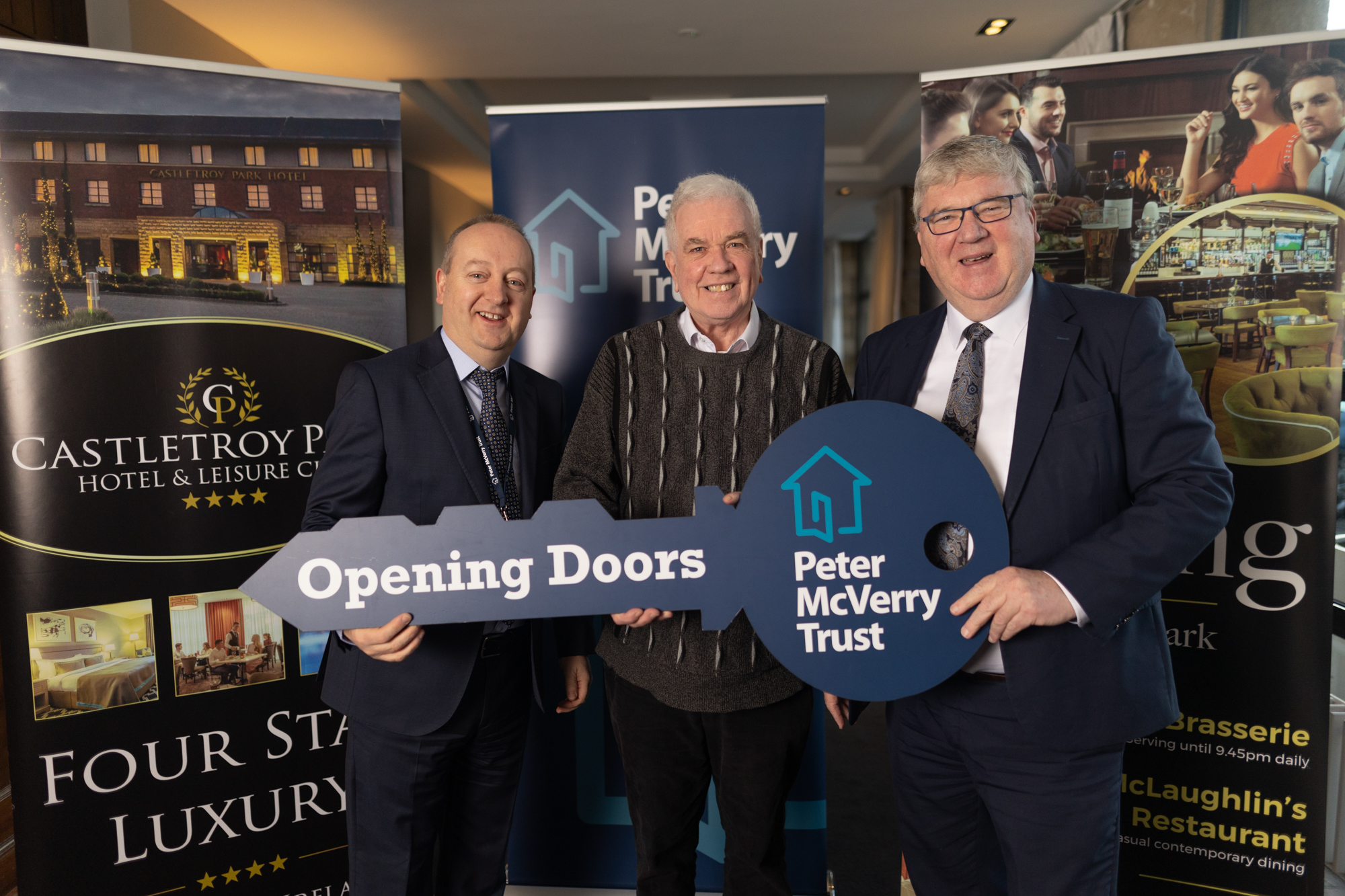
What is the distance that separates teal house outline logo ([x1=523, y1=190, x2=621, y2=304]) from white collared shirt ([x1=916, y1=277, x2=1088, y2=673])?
119 cm

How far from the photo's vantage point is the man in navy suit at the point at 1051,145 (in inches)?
80.6

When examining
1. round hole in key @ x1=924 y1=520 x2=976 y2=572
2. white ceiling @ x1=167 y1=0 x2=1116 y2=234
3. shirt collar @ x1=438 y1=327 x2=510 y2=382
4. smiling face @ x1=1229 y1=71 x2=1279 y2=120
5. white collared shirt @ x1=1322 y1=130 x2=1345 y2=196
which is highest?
white ceiling @ x1=167 y1=0 x2=1116 y2=234

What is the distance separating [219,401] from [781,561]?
169cm

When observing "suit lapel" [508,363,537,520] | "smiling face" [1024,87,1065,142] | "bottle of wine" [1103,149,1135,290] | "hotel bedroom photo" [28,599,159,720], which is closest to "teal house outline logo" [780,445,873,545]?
"suit lapel" [508,363,537,520]

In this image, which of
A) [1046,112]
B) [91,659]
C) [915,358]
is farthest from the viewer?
[1046,112]

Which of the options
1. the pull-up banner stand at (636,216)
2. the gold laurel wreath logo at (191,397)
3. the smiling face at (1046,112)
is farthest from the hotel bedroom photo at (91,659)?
the smiling face at (1046,112)

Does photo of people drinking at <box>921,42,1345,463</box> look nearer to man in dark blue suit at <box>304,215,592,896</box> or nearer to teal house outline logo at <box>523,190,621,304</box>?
teal house outline logo at <box>523,190,621,304</box>

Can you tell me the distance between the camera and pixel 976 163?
1.30 meters

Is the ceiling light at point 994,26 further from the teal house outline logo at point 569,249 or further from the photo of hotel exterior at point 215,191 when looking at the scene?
the photo of hotel exterior at point 215,191

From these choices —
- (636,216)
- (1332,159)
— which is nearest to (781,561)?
(636,216)

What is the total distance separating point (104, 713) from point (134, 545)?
1.51 feet

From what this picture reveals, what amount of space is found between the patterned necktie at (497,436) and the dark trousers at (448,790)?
0.29 m

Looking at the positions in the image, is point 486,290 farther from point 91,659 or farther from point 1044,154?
point 1044,154

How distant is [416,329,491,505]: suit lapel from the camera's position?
1.56 metres
